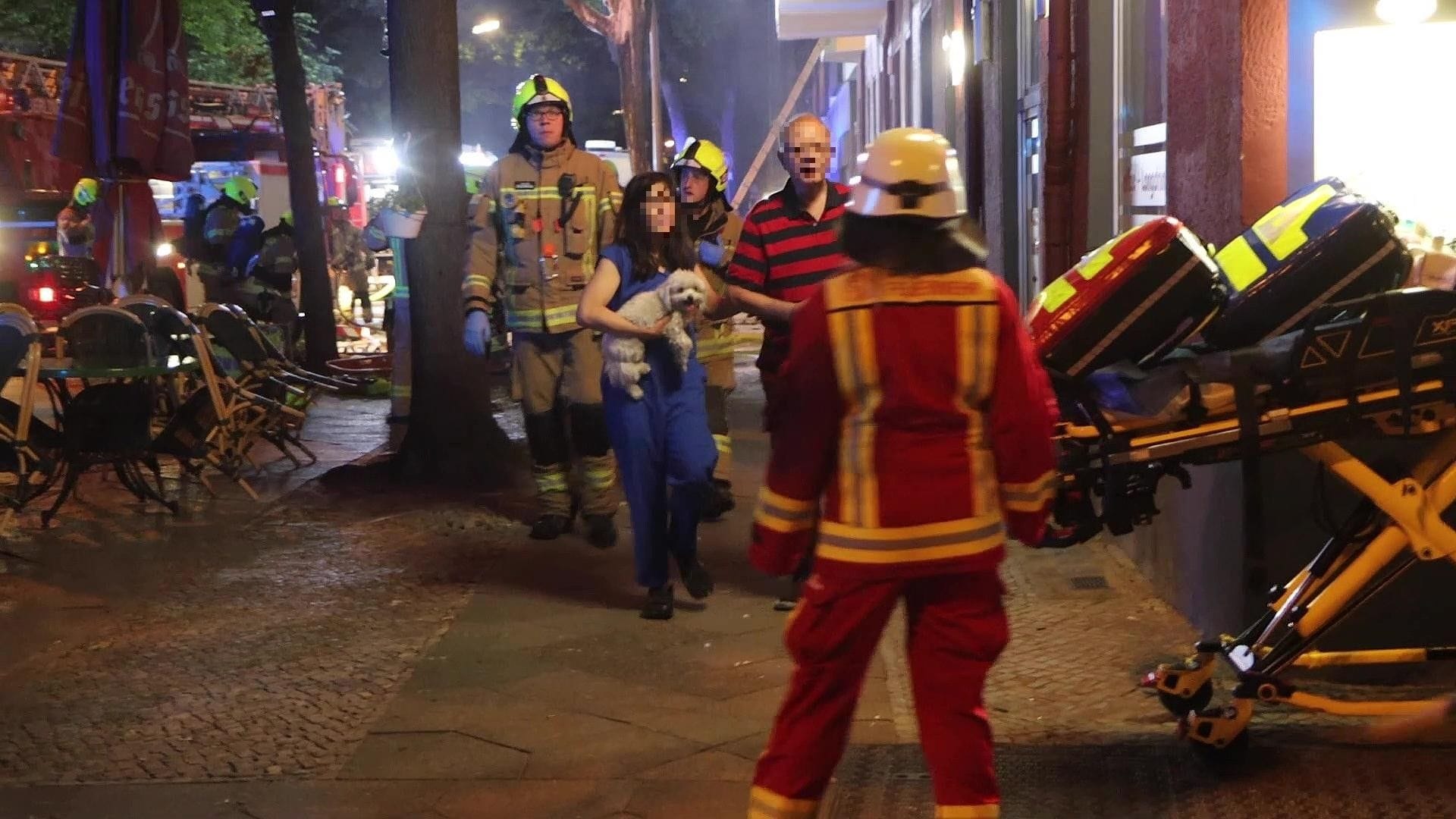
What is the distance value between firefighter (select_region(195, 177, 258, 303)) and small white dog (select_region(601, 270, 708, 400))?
32.5 feet

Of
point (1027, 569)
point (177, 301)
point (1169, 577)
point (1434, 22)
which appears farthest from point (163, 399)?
point (1434, 22)

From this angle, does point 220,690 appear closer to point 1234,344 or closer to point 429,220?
point 1234,344

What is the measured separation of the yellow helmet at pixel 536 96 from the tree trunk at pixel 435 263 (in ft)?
6.60

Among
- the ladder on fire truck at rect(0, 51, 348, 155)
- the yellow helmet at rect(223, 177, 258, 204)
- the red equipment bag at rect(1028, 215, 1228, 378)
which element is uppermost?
the ladder on fire truck at rect(0, 51, 348, 155)

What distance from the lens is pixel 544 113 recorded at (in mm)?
7344

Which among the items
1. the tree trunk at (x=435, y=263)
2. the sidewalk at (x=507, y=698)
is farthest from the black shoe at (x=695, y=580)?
the tree trunk at (x=435, y=263)

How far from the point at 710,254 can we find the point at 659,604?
186 centimetres

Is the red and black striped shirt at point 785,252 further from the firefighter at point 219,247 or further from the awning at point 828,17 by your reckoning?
the awning at point 828,17

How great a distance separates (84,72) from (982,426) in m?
9.27

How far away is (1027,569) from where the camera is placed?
7.13 metres

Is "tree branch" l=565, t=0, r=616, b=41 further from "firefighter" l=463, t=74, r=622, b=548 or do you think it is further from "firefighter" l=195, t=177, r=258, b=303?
"firefighter" l=463, t=74, r=622, b=548

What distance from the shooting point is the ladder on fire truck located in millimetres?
21406

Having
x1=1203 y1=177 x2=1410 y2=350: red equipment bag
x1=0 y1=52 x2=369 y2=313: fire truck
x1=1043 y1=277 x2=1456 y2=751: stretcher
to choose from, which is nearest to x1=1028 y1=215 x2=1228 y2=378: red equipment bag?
x1=1043 y1=277 x2=1456 y2=751: stretcher

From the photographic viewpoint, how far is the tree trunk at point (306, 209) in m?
15.1
